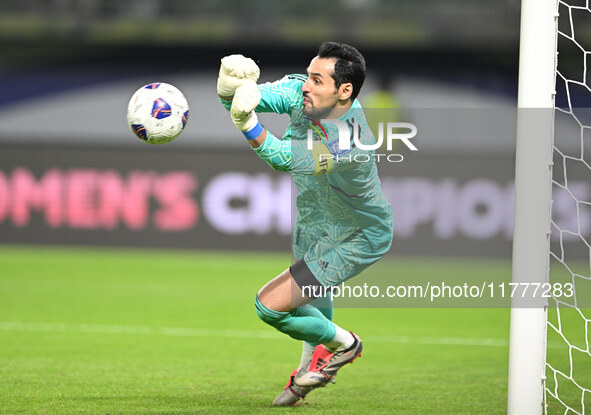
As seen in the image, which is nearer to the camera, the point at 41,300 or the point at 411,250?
the point at 41,300

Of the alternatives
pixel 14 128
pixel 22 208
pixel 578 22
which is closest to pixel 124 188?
pixel 22 208

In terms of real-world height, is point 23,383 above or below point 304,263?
below

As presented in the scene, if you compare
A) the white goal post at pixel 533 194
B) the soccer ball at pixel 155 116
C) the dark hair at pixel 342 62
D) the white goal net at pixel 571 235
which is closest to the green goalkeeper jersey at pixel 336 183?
the dark hair at pixel 342 62

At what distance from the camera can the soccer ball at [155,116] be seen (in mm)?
4316

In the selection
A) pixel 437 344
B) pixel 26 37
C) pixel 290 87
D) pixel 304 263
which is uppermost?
pixel 26 37

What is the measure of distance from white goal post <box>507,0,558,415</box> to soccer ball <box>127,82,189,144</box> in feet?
5.84

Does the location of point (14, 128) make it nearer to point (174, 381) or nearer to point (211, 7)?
point (211, 7)

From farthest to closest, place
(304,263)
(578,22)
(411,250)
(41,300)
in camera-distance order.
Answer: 1. (578,22)
2. (411,250)
3. (41,300)
4. (304,263)

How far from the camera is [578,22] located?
1758cm

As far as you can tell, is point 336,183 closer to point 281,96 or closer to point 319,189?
point 319,189

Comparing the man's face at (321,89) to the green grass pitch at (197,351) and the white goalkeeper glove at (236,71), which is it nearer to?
the white goalkeeper glove at (236,71)

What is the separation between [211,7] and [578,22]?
26.5 feet

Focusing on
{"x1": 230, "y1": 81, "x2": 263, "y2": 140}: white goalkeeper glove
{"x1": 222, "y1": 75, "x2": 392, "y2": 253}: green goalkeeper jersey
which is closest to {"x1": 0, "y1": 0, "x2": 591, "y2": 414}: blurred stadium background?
{"x1": 222, "y1": 75, "x2": 392, "y2": 253}: green goalkeeper jersey

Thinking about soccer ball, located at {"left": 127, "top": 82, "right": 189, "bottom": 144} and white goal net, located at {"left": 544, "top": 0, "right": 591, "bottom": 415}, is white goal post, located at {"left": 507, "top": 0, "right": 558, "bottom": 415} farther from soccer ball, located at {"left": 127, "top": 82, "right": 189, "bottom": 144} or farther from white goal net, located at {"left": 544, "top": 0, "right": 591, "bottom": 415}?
soccer ball, located at {"left": 127, "top": 82, "right": 189, "bottom": 144}
